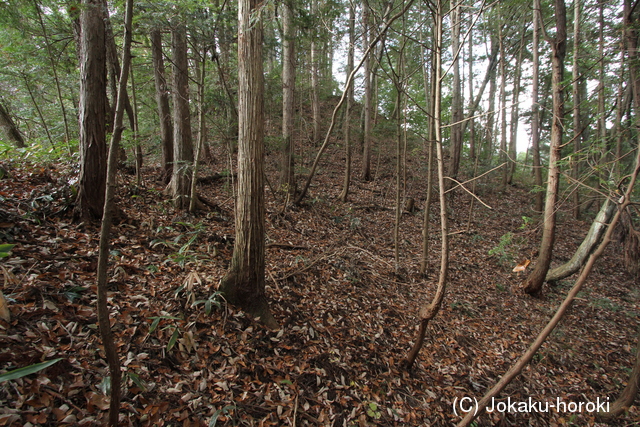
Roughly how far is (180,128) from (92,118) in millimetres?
1815

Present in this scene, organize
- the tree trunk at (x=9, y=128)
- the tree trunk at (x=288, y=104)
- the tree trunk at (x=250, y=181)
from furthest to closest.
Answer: the tree trunk at (x=288, y=104) → the tree trunk at (x=9, y=128) → the tree trunk at (x=250, y=181)

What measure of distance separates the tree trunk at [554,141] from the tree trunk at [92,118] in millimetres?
7471

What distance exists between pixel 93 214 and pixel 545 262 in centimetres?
937

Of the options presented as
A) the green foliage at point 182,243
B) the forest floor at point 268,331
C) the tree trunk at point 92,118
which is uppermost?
the tree trunk at point 92,118

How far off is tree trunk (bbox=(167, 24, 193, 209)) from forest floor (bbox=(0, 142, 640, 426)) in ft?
1.14

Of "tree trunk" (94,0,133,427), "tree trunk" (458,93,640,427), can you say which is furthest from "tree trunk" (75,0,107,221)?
"tree trunk" (458,93,640,427)

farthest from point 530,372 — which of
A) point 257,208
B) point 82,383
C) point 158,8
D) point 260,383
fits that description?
point 158,8

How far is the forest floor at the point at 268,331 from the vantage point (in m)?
2.51

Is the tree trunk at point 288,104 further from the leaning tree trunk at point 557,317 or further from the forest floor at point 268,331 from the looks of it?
the leaning tree trunk at point 557,317

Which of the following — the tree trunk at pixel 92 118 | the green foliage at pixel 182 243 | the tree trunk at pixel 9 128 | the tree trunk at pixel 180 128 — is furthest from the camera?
the tree trunk at pixel 9 128

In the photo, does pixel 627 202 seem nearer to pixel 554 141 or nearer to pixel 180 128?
pixel 554 141

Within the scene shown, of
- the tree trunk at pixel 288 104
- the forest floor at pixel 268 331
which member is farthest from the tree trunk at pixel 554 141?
the tree trunk at pixel 288 104

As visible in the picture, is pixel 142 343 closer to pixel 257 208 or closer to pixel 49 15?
pixel 257 208

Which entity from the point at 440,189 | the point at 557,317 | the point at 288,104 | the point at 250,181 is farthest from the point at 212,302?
the point at 288,104
